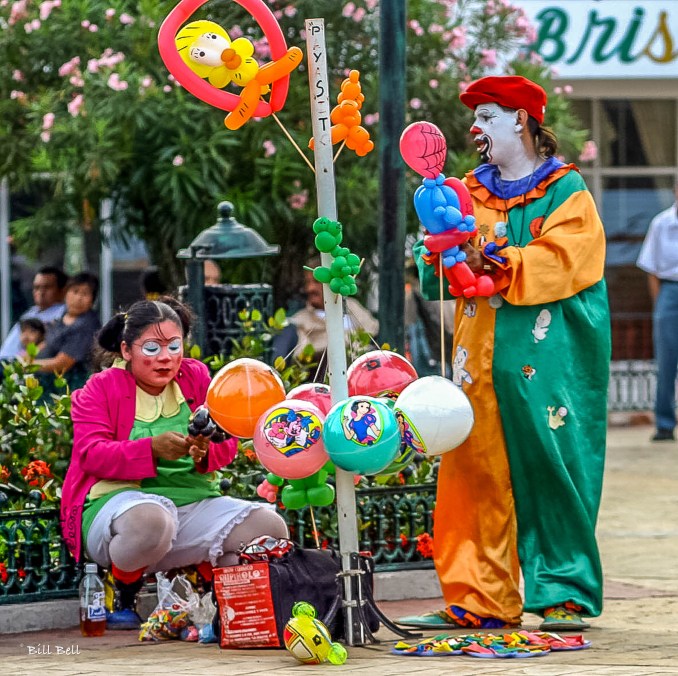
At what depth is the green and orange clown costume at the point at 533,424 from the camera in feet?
20.1

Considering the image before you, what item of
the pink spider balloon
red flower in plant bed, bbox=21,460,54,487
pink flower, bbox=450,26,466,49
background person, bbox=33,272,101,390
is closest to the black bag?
red flower in plant bed, bbox=21,460,54,487

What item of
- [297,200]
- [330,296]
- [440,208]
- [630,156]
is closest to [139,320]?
[330,296]

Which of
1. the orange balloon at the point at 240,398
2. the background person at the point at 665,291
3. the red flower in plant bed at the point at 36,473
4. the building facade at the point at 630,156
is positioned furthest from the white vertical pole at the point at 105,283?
the orange balloon at the point at 240,398

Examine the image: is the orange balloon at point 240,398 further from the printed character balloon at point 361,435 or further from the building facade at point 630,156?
the building facade at point 630,156

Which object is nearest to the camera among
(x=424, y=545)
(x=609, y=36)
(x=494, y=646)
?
(x=494, y=646)

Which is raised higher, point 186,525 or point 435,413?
point 435,413

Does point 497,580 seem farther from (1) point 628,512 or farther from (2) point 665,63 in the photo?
(2) point 665,63

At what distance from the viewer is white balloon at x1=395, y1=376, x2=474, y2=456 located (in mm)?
5699

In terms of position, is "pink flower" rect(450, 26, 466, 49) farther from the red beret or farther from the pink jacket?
the pink jacket

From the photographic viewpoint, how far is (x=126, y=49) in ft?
38.8

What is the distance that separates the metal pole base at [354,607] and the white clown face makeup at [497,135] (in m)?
1.56

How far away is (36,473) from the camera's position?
22.5 feet

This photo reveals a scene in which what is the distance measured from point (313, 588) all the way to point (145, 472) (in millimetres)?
775

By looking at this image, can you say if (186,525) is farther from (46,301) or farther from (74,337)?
(46,301)
